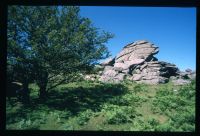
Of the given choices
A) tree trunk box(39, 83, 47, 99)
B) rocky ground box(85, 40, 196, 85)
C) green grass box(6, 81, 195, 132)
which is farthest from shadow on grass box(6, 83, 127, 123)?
rocky ground box(85, 40, 196, 85)

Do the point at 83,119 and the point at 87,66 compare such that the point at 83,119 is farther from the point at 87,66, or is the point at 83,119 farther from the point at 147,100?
the point at 147,100

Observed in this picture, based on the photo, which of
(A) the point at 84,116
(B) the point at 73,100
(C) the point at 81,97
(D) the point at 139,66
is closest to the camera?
(A) the point at 84,116

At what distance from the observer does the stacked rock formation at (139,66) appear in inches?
777

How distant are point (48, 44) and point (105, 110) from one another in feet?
13.1

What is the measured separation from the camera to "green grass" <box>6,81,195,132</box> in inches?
395

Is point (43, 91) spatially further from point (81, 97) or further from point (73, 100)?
point (81, 97)

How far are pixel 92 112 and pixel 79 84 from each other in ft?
12.3

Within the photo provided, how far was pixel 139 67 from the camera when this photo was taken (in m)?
23.0

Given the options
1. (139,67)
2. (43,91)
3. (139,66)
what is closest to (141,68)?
(139,67)

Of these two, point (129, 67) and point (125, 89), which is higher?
point (129, 67)

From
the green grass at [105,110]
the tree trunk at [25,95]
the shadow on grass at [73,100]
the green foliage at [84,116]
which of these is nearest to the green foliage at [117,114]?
the green grass at [105,110]

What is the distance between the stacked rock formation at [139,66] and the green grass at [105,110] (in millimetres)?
3596
